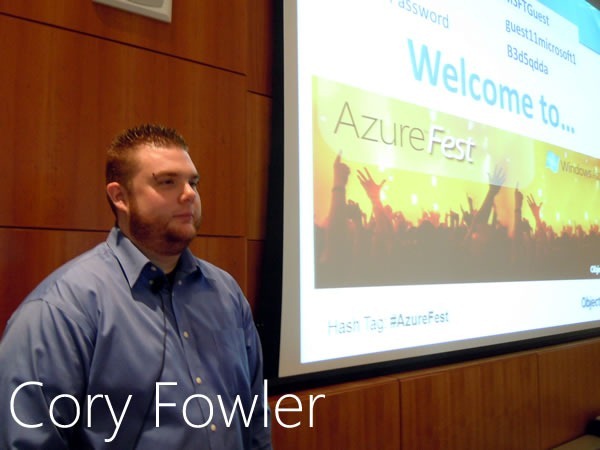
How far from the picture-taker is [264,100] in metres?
1.87

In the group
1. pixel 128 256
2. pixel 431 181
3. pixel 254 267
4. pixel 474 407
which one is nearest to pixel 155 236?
pixel 128 256

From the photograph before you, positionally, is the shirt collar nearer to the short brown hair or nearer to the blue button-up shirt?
the blue button-up shirt

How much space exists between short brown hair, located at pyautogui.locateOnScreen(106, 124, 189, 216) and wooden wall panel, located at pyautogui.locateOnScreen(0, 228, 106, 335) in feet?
1.14

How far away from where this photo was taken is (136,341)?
1.02 m

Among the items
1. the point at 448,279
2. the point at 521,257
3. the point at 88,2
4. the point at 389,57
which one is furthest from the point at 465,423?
the point at 88,2

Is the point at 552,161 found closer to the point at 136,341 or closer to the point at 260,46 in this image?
the point at 260,46

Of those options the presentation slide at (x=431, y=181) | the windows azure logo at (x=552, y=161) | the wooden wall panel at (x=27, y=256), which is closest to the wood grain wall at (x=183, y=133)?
the wooden wall panel at (x=27, y=256)

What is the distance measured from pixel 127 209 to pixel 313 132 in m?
0.93

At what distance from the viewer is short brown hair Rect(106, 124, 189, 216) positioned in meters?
1.11

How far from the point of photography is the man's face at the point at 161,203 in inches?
43.1

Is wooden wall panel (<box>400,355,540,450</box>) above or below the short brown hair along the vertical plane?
below

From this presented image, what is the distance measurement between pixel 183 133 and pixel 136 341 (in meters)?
0.78

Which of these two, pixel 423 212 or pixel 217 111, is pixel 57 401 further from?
pixel 423 212

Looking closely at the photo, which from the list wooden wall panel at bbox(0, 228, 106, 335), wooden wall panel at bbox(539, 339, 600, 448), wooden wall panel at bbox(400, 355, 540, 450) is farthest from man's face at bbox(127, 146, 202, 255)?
wooden wall panel at bbox(539, 339, 600, 448)
